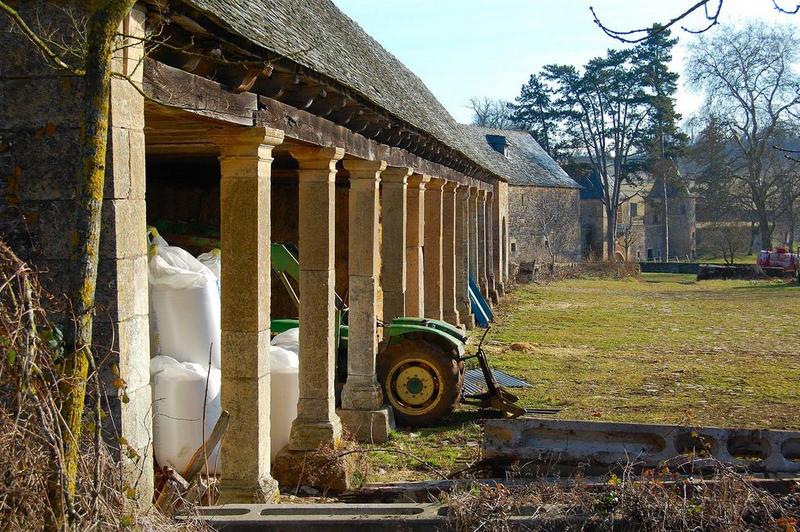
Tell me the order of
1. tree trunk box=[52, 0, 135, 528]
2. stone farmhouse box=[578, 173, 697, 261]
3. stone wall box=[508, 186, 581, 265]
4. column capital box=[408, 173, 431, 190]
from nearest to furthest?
tree trunk box=[52, 0, 135, 528], column capital box=[408, 173, 431, 190], stone wall box=[508, 186, 581, 265], stone farmhouse box=[578, 173, 697, 261]

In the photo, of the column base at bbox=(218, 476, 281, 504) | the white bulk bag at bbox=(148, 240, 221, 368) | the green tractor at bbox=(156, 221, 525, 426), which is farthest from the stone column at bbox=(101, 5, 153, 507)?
the green tractor at bbox=(156, 221, 525, 426)

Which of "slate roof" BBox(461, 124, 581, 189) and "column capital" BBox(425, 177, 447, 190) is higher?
"slate roof" BBox(461, 124, 581, 189)

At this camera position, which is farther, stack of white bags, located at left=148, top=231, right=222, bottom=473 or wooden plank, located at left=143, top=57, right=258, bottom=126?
stack of white bags, located at left=148, top=231, right=222, bottom=473

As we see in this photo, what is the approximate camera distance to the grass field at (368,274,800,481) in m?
10.6

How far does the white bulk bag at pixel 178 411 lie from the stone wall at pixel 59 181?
2.45 metres

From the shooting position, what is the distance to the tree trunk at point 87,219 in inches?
159

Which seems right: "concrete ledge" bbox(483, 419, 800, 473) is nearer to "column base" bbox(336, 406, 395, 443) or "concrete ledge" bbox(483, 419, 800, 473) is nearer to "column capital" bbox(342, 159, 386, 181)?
"column base" bbox(336, 406, 395, 443)

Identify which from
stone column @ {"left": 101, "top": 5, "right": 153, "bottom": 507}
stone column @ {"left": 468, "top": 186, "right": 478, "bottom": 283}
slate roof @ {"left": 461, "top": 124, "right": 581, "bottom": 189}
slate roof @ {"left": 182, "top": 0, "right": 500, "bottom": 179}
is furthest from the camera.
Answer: slate roof @ {"left": 461, "top": 124, "right": 581, "bottom": 189}

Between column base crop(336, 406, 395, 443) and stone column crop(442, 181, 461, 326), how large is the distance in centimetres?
816

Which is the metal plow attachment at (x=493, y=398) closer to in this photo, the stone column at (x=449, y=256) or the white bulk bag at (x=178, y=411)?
the white bulk bag at (x=178, y=411)

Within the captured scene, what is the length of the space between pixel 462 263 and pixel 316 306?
1176 cm

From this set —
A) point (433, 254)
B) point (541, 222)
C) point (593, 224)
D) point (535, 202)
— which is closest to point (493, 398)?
point (433, 254)

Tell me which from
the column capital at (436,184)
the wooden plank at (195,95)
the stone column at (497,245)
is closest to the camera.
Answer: the wooden plank at (195,95)

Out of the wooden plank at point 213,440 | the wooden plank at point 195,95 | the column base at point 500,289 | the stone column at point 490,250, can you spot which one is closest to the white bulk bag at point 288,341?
the wooden plank at point 213,440
